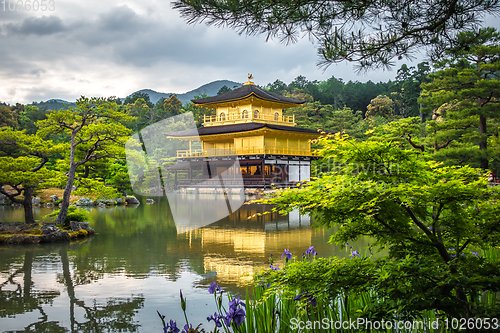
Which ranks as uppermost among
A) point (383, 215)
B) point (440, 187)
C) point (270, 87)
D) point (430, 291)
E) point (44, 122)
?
point (270, 87)

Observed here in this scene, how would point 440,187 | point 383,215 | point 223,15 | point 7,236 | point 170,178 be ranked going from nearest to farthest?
point 440,187, point 383,215, point 223,15, point 7,236, point 170,178

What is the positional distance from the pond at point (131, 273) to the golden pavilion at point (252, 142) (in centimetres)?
1414

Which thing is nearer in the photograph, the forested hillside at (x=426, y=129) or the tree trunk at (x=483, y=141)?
the forested hillside at (x=426, y=129)

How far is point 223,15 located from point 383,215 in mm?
2478

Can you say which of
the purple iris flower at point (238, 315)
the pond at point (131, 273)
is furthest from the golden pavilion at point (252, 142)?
the purple iris flower at point (238, 315)

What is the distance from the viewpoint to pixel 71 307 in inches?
171

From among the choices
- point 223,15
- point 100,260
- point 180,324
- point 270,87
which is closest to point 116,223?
point 100,260

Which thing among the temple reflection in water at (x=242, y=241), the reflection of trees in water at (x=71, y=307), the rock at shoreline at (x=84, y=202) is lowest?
the reflection of trees in water at (x=71, y=307)

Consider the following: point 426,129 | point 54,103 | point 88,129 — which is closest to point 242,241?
point 88,129

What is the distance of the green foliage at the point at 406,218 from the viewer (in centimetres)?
217

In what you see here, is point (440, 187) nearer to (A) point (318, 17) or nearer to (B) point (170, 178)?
(A) point (318, 17)

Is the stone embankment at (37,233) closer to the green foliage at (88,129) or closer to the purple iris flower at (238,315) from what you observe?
the green foliage at (88,129)

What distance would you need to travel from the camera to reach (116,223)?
12203 millimetres

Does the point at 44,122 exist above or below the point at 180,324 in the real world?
above
